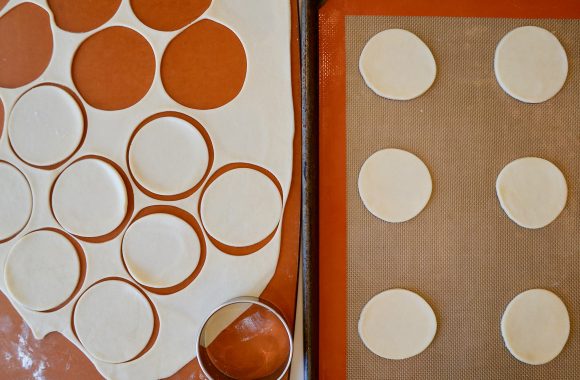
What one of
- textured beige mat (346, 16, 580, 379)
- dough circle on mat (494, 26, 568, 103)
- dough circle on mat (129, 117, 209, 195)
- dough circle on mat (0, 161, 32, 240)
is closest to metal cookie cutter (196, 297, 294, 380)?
textured beige mat (346, 16, 580, 379)

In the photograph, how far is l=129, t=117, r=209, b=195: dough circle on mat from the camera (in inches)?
34.1

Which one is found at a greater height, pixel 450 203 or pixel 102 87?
pixel 102 87

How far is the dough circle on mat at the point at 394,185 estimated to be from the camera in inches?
33.9

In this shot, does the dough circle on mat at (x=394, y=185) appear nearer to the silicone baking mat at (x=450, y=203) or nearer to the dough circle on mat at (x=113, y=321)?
the silicone baking mat at (x=450, y=203)

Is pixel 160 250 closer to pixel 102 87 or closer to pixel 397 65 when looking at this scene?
pixel 102 87

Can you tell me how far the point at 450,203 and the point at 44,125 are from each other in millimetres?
842

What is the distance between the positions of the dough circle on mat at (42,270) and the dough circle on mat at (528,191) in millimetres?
871

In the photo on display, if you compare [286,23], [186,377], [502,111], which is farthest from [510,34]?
[186,377]

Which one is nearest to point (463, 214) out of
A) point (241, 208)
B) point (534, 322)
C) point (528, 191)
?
point (528, 191)

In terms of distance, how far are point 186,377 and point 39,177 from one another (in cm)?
50

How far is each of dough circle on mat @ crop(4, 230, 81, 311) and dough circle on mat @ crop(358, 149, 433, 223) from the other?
60 centimetres

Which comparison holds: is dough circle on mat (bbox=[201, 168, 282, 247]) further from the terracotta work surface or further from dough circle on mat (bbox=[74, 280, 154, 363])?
dough circle on mat (bbox=[74, 280, 154, 363])

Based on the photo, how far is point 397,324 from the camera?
33.9 inches

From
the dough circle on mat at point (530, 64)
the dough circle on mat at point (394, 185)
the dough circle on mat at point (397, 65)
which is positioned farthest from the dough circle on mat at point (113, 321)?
the dough circle on mat at point (530, 64)
